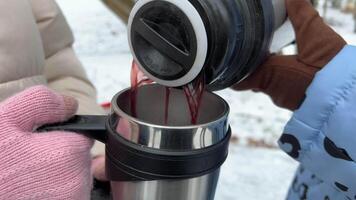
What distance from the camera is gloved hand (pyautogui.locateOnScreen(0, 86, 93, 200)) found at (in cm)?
39

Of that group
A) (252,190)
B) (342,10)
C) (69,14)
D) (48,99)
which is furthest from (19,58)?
(342,10)

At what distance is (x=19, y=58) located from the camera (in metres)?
0.56

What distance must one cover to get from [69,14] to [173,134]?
240cm

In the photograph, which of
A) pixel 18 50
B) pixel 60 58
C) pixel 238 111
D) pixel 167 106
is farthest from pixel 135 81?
pixel 238 111

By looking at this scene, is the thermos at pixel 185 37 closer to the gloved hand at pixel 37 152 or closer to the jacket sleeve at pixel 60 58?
the gloved hand at pixel 37 152

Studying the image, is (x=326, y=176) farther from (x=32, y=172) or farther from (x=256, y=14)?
(x=32, y=172)

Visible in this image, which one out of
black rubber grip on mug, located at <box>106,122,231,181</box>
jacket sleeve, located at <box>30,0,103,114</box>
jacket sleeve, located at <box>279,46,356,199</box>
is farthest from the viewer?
jacket sleeve, located at <box>30,0,103,114</box>

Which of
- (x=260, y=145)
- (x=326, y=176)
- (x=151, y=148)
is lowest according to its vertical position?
(x=260, y=145)

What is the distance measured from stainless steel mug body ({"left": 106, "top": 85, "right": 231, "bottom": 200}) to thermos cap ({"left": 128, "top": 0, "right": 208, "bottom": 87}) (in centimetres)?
4

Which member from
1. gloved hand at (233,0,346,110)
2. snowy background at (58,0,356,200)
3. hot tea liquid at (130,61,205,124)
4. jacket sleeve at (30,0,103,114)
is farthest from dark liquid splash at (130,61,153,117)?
snowy background at (58,0,356,200)

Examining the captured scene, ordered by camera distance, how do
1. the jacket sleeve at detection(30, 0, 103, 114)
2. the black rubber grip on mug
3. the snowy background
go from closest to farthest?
the black rubber grip on mug, the jacket sleeve at detection(30, 0, 103, 114), the snowy background

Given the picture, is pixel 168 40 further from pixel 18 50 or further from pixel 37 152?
pixel 18 50

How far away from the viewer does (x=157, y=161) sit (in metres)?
0.37

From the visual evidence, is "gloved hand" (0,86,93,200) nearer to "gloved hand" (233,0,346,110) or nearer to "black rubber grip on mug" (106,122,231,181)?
"black rubber grip on mug" (106,122,231,181)
